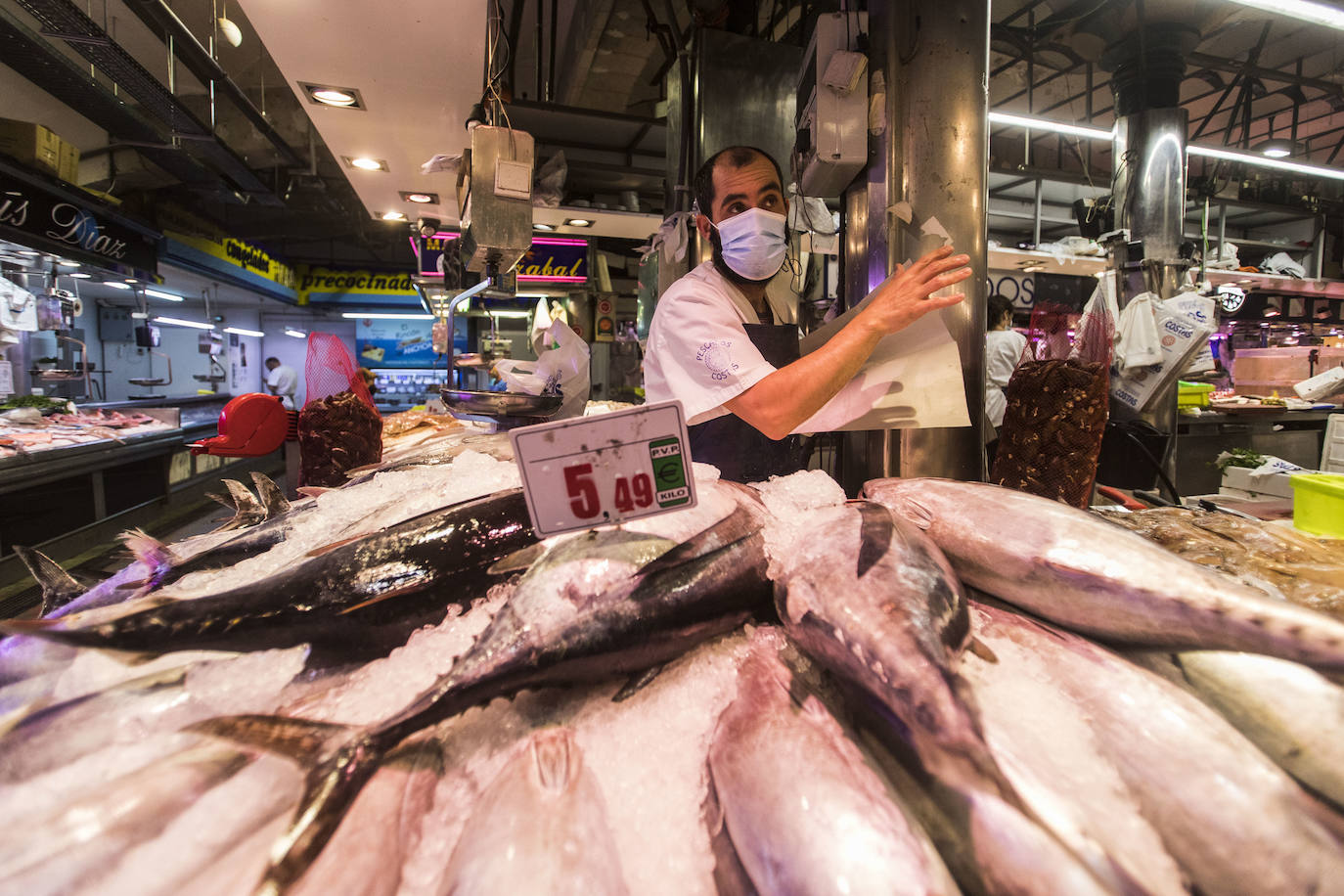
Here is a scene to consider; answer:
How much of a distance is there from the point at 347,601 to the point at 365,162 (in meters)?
6.16

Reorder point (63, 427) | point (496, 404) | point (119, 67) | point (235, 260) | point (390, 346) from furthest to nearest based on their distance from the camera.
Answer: point (390, 346) < point (235, 260) < point (63, 427) < point (119, 67) < point (496, 404)

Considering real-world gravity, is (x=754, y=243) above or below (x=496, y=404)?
above

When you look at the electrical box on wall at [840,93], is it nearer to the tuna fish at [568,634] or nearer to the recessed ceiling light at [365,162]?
the tuna fish at [568,634]

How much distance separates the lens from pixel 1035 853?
0.61 metres

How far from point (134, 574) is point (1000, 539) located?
164cm

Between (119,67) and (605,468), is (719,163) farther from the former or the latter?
(119,67)

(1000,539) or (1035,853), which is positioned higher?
(1000,539)

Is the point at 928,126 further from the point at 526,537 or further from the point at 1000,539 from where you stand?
the point at 526,537

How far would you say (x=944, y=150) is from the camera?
7.47 feet

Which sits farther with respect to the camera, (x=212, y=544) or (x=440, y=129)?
(x=440, y=129)

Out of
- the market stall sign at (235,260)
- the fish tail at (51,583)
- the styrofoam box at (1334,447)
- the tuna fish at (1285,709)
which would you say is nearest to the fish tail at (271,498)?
the fish tail at (51,583)

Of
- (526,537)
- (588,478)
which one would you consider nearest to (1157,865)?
(588,478)

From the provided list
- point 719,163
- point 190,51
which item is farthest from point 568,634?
point 190,51

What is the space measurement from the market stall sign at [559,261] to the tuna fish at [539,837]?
10.4 metres
